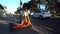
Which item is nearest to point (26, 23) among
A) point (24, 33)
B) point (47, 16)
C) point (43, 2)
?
point (24, 33)

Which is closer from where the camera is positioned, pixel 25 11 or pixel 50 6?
pixel 25 11

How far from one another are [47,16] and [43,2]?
22815 mm

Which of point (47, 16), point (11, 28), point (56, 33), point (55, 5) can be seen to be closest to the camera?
point (56, 33)

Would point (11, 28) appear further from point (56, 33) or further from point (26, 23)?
point (56, 33)

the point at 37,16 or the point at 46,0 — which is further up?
the point at 46,0

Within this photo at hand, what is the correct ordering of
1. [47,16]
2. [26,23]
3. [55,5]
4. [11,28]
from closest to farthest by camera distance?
[11,28]
[26,23]
[47,16]
[55,5]

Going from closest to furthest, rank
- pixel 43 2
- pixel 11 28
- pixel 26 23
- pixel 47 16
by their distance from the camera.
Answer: pixel 11 28, pixel 26 23, pixel 47 16, pixel 43 2

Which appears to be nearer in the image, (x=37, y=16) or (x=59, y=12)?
(x=37, y=16)

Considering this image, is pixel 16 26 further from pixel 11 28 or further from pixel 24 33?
pixel 24 33

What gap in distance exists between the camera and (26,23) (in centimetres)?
1370

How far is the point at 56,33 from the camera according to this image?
36.9ft

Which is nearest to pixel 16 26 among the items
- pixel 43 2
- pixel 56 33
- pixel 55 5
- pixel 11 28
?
pixel 11 28

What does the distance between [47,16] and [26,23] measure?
1395 centimetres

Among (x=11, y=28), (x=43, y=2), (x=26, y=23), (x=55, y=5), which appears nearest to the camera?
(x=11, y=28)
